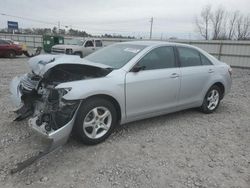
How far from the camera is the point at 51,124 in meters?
3.30

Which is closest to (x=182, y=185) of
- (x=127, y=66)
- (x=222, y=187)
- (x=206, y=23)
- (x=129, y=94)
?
(x=222, y=187)

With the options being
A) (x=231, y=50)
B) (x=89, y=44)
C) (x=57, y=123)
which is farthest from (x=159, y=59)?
(x=89, y=44)

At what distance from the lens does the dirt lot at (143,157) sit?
9.61 feet

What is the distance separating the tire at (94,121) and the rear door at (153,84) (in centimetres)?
34

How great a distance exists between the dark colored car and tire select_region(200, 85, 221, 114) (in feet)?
57.2

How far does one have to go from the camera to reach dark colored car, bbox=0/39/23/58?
18.8 meters

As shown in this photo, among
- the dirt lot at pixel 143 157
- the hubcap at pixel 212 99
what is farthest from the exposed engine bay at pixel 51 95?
the hubcap at pixel 212 99

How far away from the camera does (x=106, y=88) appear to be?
365 centimetres

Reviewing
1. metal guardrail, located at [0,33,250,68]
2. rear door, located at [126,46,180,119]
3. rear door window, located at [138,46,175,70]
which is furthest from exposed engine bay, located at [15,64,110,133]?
metal guardrail, located at [0,33,250,68]

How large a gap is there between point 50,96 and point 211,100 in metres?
3.56

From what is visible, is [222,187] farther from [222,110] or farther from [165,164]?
[222,110]

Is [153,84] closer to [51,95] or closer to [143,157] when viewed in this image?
[143,157]

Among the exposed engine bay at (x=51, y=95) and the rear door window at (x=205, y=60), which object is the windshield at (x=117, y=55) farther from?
the rear door window at (x=205, y=60)

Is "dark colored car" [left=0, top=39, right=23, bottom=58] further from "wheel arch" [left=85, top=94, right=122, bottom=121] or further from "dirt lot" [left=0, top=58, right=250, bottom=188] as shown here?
"wheel arch" [left=85, top=94, right=122, bottom=121]
